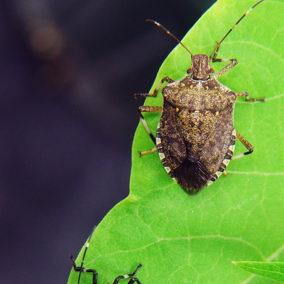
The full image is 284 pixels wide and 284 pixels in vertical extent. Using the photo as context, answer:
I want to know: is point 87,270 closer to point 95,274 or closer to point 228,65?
point 95,274

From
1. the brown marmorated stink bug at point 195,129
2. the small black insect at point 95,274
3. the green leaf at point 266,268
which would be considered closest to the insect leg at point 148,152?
the brown marmorated stink bug at point 195,129

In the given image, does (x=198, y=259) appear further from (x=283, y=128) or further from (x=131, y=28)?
(x=131, y=28)

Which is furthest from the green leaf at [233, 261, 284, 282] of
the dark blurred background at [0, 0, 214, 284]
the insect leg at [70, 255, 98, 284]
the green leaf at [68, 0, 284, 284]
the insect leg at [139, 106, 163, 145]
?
the dark blurred background at [0, 0, 214, 284]

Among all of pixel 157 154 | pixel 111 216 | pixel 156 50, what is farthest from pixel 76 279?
pixel 156 50

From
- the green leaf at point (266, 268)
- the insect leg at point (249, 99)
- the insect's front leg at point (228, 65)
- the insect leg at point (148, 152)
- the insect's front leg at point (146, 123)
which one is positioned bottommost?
the green leaf at point (266, 268)

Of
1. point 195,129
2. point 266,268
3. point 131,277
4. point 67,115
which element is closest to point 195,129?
point 195,129

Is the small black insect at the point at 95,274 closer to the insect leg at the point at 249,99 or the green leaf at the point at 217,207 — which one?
the green leaf at the point at 217,207
